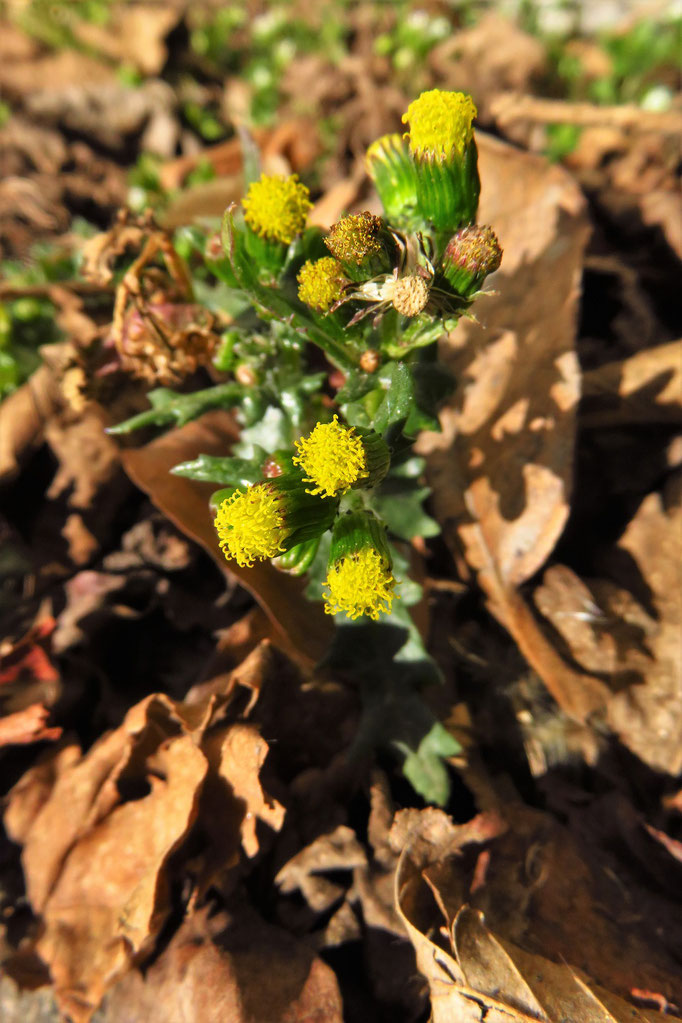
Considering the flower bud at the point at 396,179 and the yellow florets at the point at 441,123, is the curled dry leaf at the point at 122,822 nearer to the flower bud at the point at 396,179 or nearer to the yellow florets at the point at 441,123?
the flower bud at the point at 396,179

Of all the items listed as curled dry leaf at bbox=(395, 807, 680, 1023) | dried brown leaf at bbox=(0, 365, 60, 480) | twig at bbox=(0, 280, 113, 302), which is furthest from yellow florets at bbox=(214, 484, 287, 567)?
twig at bbox=(0, 280, 113, 302)

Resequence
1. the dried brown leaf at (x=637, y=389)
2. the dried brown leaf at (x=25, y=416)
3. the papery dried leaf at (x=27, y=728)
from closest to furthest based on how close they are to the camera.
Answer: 1. the papery dried leaf at (x=27, y=728)
2. the dried brown leaf at (x=637, y=389)
3. the dried brown leaf at (x=25, y=416)

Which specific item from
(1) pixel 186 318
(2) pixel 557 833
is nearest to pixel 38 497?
(1) pixel 186 318

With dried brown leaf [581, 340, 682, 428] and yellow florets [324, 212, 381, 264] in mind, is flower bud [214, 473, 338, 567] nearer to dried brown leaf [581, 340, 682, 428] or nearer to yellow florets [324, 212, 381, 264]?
yellow florets [324, 212, 381, 264]

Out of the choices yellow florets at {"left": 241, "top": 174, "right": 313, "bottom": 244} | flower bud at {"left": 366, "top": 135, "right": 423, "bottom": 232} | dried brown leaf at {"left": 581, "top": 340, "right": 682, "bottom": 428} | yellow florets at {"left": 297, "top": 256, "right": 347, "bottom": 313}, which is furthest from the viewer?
dried brown leaf at {"left": 581, "top": 340, "right": 682, "bottom": 428}

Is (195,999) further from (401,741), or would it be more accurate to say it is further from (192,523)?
(192,523)

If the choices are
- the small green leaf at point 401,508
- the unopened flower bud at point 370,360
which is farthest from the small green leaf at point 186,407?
the small green leaf at point 401,508
